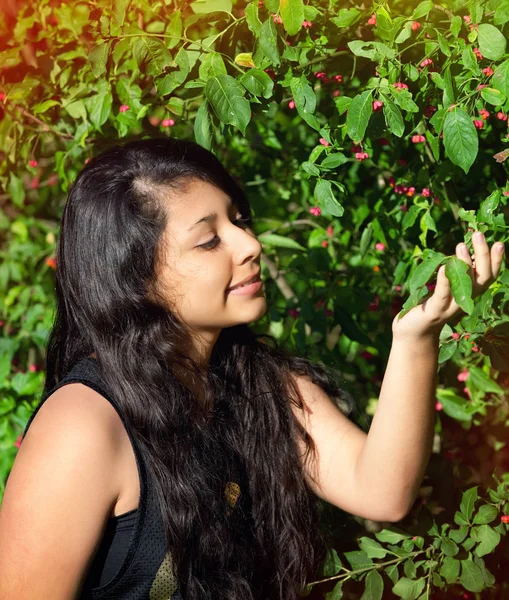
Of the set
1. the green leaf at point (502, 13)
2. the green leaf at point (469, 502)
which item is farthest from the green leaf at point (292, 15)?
the green leaf at point (469, 502)

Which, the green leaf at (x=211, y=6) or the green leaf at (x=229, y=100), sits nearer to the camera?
the green leaf at (x=229, y=100)

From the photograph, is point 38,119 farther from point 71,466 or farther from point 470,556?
point 470,556

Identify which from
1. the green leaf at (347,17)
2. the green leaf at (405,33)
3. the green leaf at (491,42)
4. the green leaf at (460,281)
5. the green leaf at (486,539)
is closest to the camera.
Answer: the green leaf at (460,281)

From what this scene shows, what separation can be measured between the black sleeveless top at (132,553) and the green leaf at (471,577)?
605 millimetres

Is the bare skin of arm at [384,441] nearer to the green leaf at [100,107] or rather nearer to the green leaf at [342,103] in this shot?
the green leaf at [342,103]

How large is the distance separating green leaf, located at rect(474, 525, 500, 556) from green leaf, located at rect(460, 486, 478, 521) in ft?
0.12

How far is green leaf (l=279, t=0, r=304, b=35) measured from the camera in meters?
1.50

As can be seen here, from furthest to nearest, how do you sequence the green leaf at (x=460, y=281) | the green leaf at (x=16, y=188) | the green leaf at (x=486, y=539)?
the green leaf at (x=16, y=188), the green leaf at (x=486, y=539), the green leaf at (x=460, y=281)

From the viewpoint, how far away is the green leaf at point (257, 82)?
5.15ft

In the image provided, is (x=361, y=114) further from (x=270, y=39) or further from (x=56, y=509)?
(x=56, y=509)

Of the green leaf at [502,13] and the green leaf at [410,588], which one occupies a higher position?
the green leaf at [502,13]

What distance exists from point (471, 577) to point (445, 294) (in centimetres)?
75

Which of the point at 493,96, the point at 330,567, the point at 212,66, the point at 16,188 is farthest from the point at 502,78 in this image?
the point at 16,188

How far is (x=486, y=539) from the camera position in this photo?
175 cm
